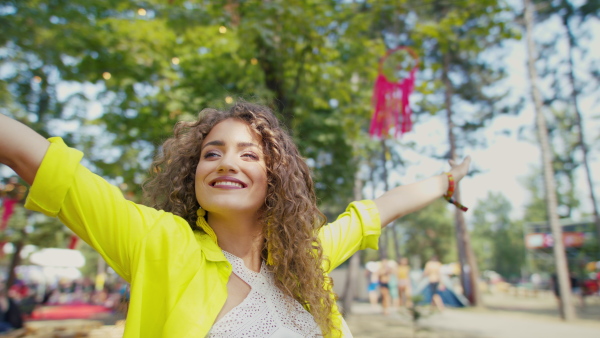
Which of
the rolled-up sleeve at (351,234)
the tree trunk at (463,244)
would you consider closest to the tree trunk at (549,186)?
the tree trunk at (463,244)

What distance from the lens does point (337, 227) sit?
1727 mm

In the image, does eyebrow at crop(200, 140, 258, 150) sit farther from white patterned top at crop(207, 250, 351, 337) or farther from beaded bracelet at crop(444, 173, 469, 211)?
beaded bracelet at crop(444, 173, 469, 211)

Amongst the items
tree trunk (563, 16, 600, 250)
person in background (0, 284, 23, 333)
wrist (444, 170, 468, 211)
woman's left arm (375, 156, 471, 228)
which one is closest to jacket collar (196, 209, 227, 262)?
woman's left arm (375, 156, 471, 228)

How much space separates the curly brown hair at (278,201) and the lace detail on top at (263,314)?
0.04 m

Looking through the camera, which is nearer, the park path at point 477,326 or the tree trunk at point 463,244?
the park path at point 477,326

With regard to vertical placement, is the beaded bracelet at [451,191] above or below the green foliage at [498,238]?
below

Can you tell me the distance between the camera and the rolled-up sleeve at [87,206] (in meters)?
1.00

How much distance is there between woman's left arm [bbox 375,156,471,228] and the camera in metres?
1.77

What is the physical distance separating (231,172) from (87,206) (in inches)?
18.1

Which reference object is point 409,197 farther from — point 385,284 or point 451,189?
point 385,284

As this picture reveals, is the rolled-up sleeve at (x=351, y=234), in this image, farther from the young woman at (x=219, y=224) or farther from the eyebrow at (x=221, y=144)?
the eyebrow at (x=221, y=144)

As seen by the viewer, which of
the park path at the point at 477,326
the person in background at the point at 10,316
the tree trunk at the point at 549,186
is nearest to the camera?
the person in background at the point at 10,316

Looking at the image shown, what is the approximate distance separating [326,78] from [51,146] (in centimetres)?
584

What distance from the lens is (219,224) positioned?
146cm
